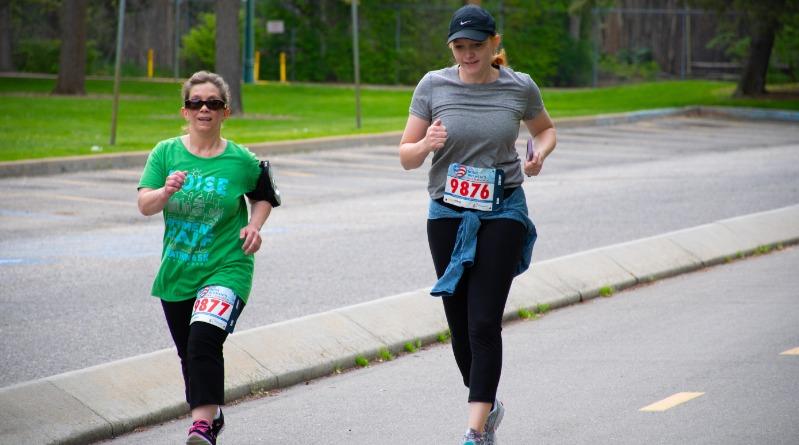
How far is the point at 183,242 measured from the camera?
576 centimetres

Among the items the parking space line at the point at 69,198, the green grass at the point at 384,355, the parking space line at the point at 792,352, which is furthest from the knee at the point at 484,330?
the parking space line at the point at 69,198

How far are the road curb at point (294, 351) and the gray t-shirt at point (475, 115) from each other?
1.89 meters

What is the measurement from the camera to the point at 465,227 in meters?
5.90

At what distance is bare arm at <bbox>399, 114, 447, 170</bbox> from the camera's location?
229 inches

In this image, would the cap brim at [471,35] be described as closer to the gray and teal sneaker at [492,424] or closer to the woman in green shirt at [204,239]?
the woman in green shirt at [204,239]

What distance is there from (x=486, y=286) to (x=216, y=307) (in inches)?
45.6

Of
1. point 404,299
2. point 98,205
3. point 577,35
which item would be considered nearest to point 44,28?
point 577,35

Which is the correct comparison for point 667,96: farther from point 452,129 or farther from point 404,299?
point 452,129

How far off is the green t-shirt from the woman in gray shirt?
0.80 metres

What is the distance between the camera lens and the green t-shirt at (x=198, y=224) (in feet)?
18.7

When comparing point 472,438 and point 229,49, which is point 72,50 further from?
point 472,438

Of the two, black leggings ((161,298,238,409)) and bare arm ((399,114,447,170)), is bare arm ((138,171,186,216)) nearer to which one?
black leggings ((161,298,238,409))

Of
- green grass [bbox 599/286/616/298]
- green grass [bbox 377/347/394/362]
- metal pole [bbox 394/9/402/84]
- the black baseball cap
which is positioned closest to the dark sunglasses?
the black baseball cap

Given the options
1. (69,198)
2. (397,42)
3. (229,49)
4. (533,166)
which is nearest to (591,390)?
(533,166)
